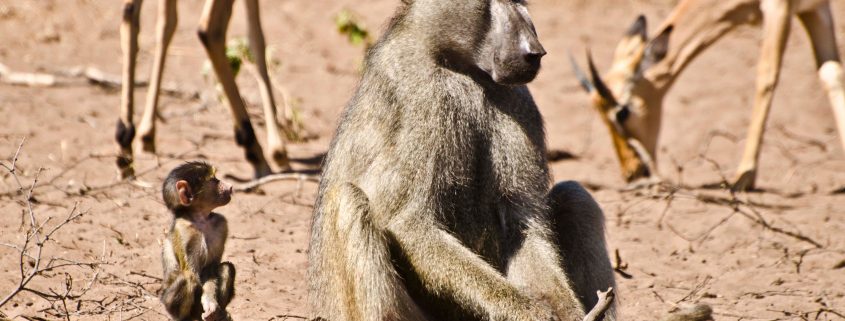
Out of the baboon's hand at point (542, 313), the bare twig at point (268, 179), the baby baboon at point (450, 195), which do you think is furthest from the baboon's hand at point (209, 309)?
the bare twig at point (268, 179)

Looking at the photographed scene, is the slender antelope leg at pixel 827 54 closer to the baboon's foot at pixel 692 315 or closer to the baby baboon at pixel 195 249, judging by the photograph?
the baboon's foot at pixel 692 315

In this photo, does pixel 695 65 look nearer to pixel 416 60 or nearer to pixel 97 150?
pixel 97 150

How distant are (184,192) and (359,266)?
1033 millimetres

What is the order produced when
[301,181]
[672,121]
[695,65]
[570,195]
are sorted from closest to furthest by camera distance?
1. [570,195]
2. [301,181]
3. [672,121]
4. [695,65]

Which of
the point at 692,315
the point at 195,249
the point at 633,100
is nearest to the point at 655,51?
the point at 633,100

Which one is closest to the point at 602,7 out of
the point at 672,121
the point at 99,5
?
the point at 672,121

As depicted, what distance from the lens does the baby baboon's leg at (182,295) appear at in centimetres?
Answer: 476

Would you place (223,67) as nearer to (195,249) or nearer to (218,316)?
(195,249)

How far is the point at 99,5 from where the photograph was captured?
13.0m

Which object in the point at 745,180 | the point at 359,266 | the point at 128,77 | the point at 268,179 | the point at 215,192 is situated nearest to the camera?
the point at 359,266

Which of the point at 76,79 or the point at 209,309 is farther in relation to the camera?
the point at 76,79

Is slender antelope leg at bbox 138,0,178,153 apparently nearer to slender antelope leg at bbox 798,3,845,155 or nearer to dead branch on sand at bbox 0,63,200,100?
dead branch on sand at bbox 0,63,200,100

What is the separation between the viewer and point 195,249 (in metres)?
4.88

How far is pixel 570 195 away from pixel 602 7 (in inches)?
386
